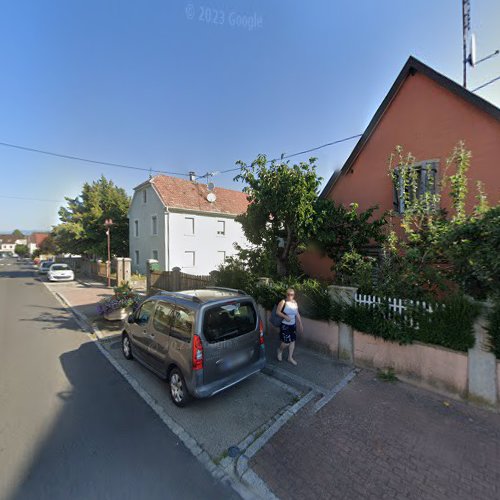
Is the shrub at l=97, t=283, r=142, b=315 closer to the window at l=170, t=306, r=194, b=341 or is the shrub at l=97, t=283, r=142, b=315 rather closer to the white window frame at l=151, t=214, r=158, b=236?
the window at l=170, t=306, r=194, b=341

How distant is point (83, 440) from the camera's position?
10.8 feet

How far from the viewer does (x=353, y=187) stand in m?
9.14

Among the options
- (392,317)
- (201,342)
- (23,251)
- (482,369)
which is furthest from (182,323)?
(23,251)

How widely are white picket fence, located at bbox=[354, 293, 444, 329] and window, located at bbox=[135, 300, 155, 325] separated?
3.91 meters

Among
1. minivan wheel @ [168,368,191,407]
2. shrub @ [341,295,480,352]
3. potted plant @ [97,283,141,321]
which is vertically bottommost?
minivan wheel @ [168,368,191,407]

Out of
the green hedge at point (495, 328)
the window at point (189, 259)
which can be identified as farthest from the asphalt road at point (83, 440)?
the window at point (189, 259)

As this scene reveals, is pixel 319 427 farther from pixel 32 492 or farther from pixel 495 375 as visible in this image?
pixel 32 492

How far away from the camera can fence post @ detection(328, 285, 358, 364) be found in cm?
514

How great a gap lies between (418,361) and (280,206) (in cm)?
423

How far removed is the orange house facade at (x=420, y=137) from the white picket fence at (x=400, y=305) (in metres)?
4.08

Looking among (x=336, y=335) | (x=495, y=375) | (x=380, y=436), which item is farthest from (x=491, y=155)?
(x=380, y=436)

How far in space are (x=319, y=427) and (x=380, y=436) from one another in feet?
2.46

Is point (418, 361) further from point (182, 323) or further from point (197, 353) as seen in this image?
point (182, 323)

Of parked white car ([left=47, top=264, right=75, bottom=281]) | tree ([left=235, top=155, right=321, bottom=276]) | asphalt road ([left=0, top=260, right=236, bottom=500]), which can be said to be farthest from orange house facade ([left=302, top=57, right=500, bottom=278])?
parked white car ([left=47, top=264, right=75, bottom=281])
